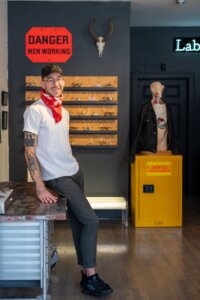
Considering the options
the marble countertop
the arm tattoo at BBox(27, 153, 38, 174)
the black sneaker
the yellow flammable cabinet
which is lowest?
the black sneaker

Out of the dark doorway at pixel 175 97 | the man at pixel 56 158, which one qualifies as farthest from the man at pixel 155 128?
the man at pixel 56 158

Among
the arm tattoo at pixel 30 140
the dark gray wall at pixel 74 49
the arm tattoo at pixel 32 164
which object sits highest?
the dark gray wall at pixel 74 49

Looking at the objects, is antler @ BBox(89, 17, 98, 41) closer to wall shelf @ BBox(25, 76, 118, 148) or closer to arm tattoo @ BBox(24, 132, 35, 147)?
wall shelf @ BBox(25, 76, 118, 148)

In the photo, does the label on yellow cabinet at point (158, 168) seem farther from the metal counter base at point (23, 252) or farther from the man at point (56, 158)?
the metal counter base at point (23, 252)

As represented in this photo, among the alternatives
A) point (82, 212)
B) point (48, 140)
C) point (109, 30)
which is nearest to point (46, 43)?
point (109, 30)

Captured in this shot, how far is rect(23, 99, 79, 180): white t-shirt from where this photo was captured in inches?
137

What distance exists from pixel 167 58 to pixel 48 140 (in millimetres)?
5189

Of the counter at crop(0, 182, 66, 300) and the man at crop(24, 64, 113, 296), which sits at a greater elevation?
the man at crop(24, 64, 113, 296)

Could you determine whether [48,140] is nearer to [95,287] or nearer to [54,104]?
[54,104]

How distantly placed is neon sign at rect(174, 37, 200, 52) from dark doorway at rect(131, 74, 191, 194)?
442 mm

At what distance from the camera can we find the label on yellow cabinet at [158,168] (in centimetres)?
605

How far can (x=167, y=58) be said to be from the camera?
8.28 m

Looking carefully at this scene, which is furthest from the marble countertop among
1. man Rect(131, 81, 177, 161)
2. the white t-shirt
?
man Rect(131, 81, 177, 161)

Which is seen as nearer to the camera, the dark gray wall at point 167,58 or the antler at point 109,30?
the antler at point 109,30
